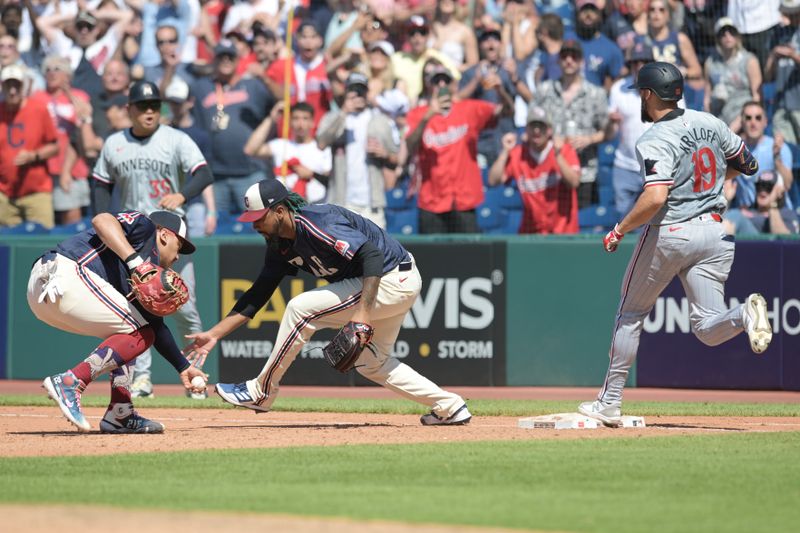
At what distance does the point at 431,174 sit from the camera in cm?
1424

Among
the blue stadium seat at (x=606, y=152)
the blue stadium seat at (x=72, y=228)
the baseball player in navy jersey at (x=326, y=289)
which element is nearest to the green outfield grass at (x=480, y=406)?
the baseball player in navy jersey at (x=326, y=289)

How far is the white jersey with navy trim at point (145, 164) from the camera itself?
11078 mm

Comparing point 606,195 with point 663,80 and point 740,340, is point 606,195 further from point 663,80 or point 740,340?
point 663,80

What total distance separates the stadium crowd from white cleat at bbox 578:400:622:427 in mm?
5439

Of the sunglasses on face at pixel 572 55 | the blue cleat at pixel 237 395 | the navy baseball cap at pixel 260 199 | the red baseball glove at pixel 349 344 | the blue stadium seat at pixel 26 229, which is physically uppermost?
the sunglasses on face at pixel 572 55

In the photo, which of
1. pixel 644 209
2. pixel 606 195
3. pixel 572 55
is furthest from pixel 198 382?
pixel 572 55

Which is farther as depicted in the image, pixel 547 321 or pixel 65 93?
pixel 65 93

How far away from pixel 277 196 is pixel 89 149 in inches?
322

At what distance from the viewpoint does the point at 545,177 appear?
1377 cm

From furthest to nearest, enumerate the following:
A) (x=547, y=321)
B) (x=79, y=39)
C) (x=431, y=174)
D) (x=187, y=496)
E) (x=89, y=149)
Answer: (x=79, y=39) → (x=89, y=149) → (x=431, y=174) → (x=547, y=321) → (x=187, y=496)

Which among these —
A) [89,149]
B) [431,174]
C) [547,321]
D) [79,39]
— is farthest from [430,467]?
[79,39]

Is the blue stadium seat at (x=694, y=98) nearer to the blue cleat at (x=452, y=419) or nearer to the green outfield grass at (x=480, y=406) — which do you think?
the green outfield grass at (x=480, y=406)

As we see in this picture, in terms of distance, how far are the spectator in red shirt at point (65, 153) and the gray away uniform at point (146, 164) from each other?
4611 mm

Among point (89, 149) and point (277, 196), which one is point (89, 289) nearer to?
point (277, 196)
